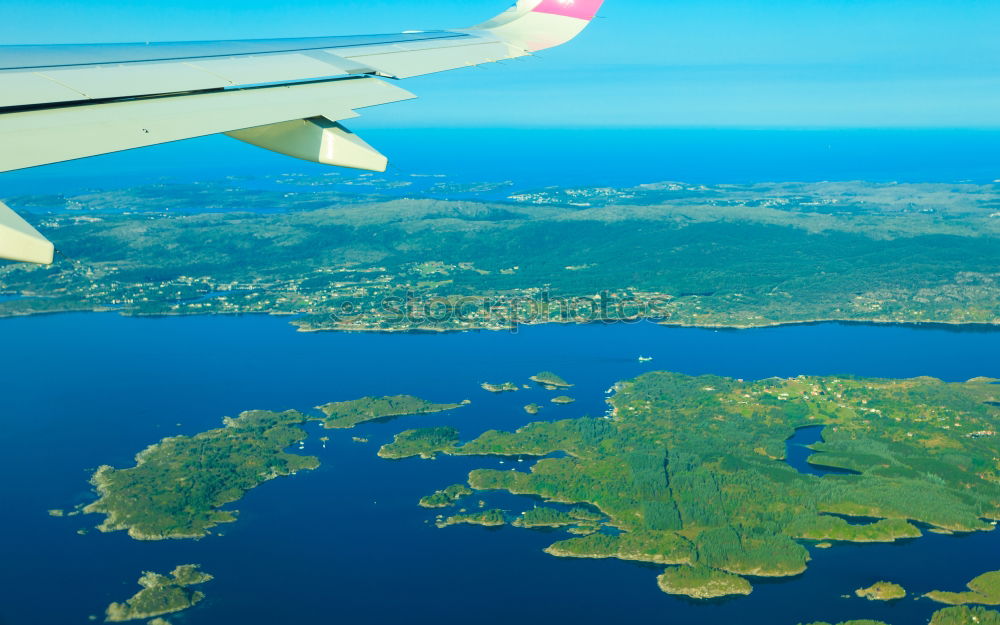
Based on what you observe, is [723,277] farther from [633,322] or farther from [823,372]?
[823,372]

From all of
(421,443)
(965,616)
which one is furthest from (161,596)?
(965,616)

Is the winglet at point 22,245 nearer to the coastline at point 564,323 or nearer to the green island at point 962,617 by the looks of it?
the green island at point 962,617

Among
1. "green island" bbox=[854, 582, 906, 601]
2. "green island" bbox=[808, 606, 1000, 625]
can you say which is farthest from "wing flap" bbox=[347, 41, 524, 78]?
"green island" bbox=[854, 582, 906, 601]

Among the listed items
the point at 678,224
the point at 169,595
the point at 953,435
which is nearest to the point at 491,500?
the point at 169,595

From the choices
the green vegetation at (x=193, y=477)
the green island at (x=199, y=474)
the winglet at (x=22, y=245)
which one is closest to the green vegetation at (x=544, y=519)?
the green island at (x=199, y=474)

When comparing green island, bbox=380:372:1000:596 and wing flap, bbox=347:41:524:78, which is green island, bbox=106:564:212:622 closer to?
green island, bbox=380:372:1000:596

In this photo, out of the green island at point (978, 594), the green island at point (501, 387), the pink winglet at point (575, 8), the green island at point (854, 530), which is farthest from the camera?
the green island at point (501, 387)

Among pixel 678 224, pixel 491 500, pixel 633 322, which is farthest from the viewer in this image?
pixel 678 224
